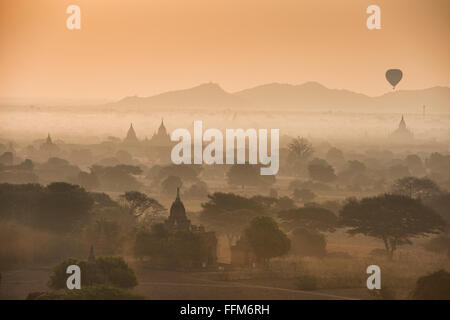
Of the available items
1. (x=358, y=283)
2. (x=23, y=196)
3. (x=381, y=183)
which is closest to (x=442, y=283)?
(x=358, y=283)

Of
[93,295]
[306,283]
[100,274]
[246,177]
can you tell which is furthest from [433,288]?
[246,177]

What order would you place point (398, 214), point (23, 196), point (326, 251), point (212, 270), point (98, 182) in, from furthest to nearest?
point (98, 182)
point (23, 196)
point (398, 214)
point (326, 251)
point (212, 270)

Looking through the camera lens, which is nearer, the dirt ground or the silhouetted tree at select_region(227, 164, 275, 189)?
the dirt ground

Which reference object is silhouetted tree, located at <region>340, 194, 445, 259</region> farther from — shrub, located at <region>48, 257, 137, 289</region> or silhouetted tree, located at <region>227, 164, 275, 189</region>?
silhouetted tree, located at <region>227, 164, 275, 189</region>

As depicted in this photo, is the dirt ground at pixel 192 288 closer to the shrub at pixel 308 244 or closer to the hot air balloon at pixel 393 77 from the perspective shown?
the shrub at pixel 308 244

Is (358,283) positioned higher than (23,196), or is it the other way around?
(23,196)

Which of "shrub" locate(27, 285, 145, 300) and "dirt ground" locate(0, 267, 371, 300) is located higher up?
"shrub" locate(27, 285, 145, 300)

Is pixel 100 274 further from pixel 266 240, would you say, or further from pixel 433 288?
pixel 433 288

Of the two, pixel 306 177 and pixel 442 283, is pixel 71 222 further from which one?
pixel 306 177

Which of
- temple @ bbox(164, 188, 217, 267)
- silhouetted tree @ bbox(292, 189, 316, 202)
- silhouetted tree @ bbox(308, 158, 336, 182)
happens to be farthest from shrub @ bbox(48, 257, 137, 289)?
silhouetted tree @ bbox(308, 158, 336, 182)
